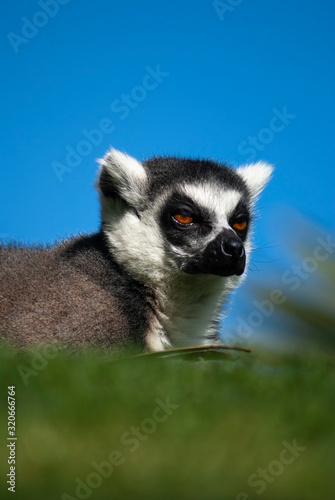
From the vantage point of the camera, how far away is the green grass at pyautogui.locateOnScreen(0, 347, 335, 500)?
969 mm

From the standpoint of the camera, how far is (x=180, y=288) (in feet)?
17.7

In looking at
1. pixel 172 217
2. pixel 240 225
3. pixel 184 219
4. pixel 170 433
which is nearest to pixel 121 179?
pixel 172 217

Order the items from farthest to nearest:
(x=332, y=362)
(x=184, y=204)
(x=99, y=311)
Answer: (x=184, y=204) → (x=99, y=311) → (x=332, y=362)

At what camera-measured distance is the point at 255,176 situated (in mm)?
6816

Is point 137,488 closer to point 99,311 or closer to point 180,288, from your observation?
point 99,311

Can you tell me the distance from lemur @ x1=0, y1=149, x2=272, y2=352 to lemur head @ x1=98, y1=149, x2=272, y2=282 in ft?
0.03

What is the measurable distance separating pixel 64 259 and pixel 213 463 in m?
4.51


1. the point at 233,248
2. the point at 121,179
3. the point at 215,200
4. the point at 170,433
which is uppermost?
the point at 170,433

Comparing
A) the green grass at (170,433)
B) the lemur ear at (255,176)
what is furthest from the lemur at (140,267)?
the green grass at (170,433)

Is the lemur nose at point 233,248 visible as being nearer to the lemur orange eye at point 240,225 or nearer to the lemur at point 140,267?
the lemur at point 140,267

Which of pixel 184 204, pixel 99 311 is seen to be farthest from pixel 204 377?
pixel 184 204

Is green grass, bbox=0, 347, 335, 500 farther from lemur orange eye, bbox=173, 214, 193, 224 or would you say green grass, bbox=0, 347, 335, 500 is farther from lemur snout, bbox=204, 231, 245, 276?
lemur orange eye, bbox=173, 214, 193, 224

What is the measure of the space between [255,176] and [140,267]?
2.33 m

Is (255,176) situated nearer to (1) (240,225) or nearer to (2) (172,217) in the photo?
(1) (240,225)
